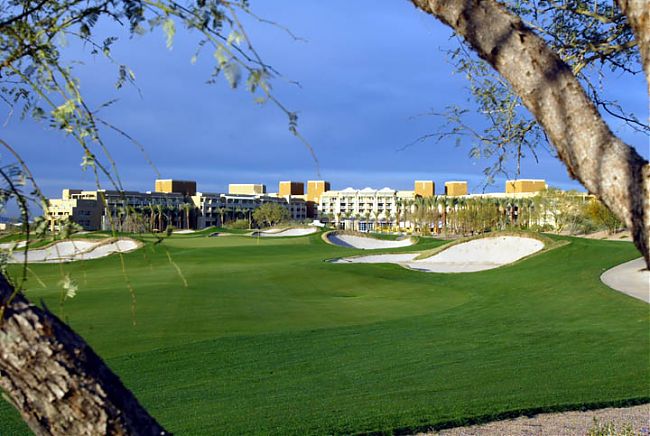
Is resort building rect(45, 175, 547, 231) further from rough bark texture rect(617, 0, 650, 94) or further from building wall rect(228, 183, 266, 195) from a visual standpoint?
rough bark texture rect(617, 0, 650, 94)

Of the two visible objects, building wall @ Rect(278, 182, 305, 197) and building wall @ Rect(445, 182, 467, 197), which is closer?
building wall @ Rect(445, 182, 467, 197)

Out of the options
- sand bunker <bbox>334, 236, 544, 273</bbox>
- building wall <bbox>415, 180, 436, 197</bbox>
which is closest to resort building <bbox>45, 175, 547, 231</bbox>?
building wall <bbox>415, 180, 436, 197</bbox>

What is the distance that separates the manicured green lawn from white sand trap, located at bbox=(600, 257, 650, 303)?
1.70 feet

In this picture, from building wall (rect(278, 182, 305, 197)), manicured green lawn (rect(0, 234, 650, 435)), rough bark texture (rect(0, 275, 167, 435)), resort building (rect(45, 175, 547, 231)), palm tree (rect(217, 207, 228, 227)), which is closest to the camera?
rough bark texture (rect(0, 275, 167, 435))

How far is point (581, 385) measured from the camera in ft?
28.8

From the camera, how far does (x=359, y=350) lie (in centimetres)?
1106

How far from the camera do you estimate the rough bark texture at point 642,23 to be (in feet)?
6.88

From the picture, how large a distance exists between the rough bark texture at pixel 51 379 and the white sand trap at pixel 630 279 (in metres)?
17.0

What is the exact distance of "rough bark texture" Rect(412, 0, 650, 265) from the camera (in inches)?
82.1

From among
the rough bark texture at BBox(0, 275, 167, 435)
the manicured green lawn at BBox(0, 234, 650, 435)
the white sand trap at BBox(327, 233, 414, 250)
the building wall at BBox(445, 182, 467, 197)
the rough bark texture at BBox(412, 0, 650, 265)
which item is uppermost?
the building wall at BBox(445, 182, 467, 197)

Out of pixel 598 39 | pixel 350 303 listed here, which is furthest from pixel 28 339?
pixel 350 303

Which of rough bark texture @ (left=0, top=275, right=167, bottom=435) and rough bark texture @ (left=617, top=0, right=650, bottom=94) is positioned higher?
rough bark texture @ (left=617, top=0, right=650, bottom=94)

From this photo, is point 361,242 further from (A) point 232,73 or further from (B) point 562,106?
(A) point 232,73

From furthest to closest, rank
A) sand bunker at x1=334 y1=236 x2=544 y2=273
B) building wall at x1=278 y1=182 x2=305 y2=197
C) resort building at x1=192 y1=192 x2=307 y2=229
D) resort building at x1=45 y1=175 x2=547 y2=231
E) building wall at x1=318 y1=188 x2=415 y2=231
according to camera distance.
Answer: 1. building wall at x1=278 y1=182 x2=305 y2=197
2. building wall at x1=318 y1=188 x2=415 y2=231
3. resort building at x1=192 y1=192 x2=307 y2=229
4. resort building at x1=45 y1=175 x2=547 y2=231
5. sand bunker at x1=334 y1=236 x2=544 y2=273
